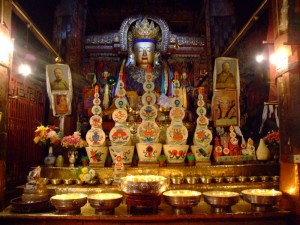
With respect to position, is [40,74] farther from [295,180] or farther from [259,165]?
[295,180]

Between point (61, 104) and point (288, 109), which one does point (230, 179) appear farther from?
point (61, 104)

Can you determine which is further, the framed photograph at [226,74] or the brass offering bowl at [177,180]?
the framed photograph at [226,74]

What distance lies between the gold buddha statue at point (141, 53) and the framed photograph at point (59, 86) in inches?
118

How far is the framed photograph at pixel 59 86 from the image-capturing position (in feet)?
20.4

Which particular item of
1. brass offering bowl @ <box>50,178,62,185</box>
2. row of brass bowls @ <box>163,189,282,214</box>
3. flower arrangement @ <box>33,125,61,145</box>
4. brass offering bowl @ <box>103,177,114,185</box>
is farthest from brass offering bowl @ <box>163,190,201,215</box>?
flower arrangement @ <box>33,125,61,145</box>

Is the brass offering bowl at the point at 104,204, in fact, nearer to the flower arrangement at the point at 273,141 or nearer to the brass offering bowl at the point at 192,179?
the brass offering bowl at the point at 192,179

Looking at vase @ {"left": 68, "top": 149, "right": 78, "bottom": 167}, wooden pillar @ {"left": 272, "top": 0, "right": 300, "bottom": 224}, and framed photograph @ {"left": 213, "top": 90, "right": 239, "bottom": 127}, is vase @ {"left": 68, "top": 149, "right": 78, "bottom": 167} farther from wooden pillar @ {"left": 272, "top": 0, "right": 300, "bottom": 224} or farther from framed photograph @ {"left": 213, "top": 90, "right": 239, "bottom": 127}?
wooden pillar @ {"left": 272, "top": 0, "right": 300, "bottom": 224}

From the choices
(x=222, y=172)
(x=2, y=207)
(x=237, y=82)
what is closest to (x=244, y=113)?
(x=237, y=82)

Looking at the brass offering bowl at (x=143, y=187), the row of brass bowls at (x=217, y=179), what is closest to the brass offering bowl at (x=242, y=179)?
the row of brass bowls at (x=217, y=179)

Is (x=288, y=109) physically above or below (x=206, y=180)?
above

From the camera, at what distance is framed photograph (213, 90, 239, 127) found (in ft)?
18.8

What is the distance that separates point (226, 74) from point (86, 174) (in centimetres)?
342

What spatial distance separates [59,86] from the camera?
20.9 ft

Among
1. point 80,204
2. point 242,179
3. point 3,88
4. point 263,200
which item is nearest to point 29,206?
point 80,204
